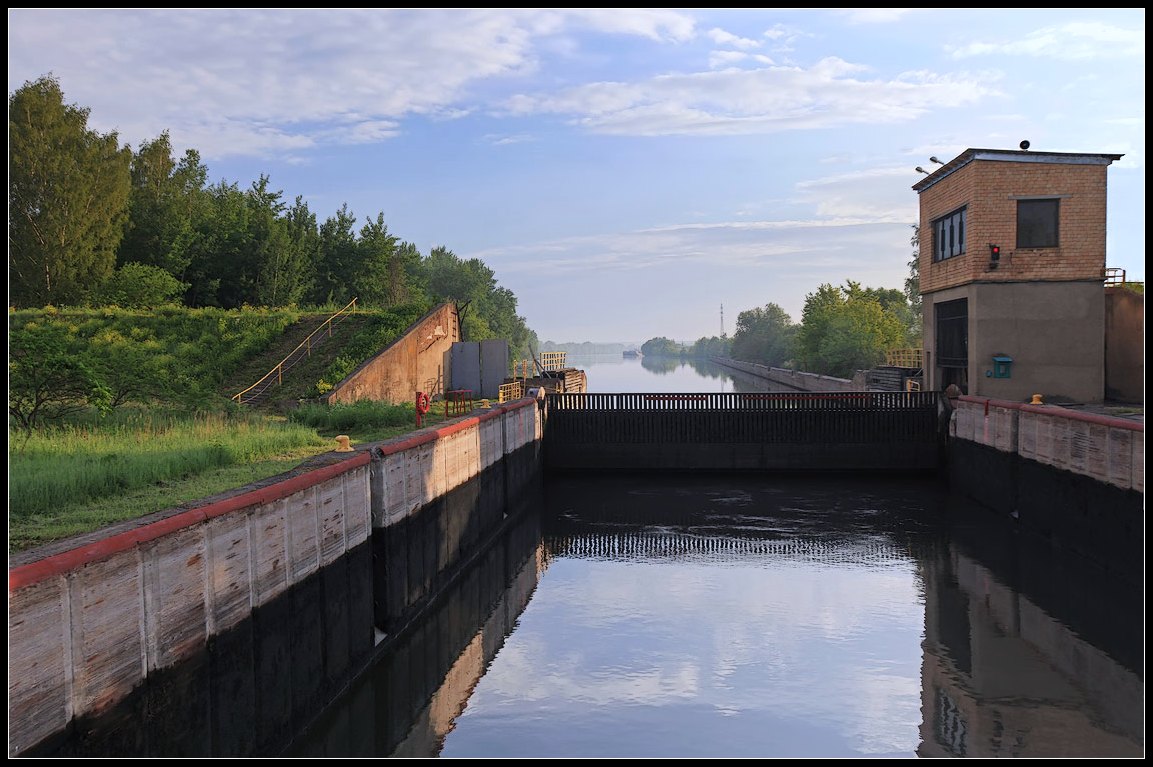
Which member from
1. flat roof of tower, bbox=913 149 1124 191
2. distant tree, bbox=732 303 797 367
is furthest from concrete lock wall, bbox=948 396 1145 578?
distant tree, bbox=732 303 797 367

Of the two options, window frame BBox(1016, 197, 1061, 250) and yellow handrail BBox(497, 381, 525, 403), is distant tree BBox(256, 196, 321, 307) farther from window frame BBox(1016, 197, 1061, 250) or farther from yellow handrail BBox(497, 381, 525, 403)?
window frame BBox(1016, 197, 1061, 250)

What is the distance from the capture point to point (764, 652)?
1373 cm

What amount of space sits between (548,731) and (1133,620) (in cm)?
1124

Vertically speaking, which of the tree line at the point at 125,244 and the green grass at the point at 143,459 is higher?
the tree line at the point at 125,244

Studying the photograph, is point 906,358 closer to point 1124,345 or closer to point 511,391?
point 1124,345

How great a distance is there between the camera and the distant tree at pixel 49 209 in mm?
48344

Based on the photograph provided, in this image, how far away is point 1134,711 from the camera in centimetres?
1180

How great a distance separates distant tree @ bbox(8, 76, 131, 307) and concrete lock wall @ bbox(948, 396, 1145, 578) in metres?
46.6

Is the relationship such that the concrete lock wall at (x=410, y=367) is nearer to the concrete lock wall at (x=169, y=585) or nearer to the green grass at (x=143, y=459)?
the green grass at (x=143, y=459)

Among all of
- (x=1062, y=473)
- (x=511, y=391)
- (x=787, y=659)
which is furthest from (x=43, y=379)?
(x=1062, y=473)

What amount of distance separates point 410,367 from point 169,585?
2470 cm

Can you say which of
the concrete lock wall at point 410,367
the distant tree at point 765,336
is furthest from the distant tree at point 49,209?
the distant tree at point 765,336

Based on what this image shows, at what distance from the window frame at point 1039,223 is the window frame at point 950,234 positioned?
65.3 inches

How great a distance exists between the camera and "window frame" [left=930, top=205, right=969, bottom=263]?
2820 cm
